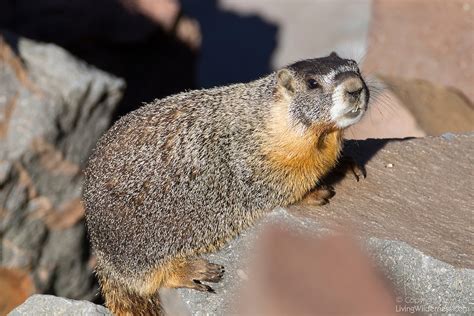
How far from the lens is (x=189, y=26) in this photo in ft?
31.2

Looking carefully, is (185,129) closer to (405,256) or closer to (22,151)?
(405,256)

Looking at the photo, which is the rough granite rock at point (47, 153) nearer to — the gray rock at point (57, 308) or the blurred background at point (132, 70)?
the blurred background at point (132, 70)

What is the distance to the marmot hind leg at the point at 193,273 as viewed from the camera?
186 inches

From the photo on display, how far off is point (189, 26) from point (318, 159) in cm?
486

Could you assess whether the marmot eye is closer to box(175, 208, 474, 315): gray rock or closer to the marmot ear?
the marmot ear

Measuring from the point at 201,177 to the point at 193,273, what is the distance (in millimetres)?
484

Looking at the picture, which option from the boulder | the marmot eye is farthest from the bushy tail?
the boulder

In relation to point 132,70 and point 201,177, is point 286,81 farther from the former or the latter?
point 132,70

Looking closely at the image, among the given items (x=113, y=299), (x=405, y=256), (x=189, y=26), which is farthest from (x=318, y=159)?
(x=189, y=26)

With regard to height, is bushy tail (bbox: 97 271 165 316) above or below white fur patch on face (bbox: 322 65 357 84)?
below

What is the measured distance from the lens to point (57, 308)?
4.99 m

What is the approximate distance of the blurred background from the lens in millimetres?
6742

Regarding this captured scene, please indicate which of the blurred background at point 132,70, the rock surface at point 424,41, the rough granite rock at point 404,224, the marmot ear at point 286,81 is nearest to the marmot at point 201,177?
the marmot ear at point 286,81

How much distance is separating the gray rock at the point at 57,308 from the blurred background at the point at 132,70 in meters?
1.67
